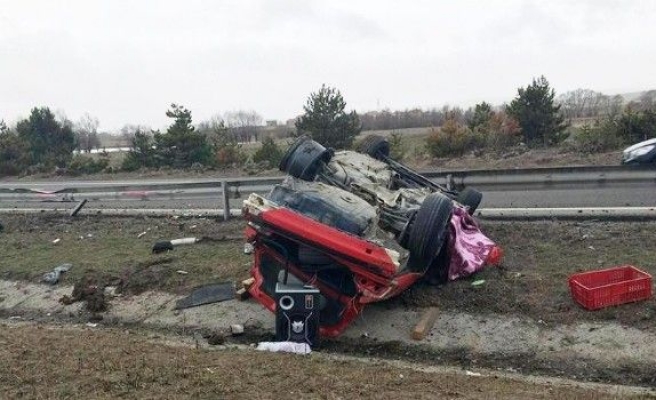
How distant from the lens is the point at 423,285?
17.6 ft

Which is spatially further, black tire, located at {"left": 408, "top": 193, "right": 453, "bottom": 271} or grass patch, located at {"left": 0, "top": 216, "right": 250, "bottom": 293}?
grass patch, located at {"left": 0, "top": 216, "right": 250, "bottom": 293}

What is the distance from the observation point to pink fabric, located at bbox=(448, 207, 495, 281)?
17.4 feet

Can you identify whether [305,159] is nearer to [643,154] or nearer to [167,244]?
[167,244]

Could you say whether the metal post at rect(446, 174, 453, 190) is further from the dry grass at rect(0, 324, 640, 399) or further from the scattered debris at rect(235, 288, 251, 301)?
the dry grass at rect(0, 324, 640, 399)

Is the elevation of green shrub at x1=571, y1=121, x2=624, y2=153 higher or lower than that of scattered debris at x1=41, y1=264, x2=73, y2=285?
higher

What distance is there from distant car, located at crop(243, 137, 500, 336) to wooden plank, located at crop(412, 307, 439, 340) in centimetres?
30

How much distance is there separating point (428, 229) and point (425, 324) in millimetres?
830

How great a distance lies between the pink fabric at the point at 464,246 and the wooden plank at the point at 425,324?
0.51 meters

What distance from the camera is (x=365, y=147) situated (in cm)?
710

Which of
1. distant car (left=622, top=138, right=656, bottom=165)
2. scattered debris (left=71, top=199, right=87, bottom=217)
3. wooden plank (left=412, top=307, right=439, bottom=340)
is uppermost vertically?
distant car (left=622, top=138, right=656, bottom=165)

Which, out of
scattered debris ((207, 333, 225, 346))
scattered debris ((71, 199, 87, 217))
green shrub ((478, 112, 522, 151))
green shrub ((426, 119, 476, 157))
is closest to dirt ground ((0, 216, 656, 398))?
scattered debris ((71, 199, 87, 217))

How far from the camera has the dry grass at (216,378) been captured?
3516 millimetres

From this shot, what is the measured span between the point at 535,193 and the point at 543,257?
270 cm

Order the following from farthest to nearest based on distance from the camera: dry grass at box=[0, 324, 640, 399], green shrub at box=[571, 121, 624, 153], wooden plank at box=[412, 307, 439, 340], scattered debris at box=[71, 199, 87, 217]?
green shrub at box=[571, 121, 624, 153], scattered debris at box=[71, 199, 87, 217], wooden plank at box=[412, 307, 439, 340], dry grass at box=[0, 324, 640, 399]
